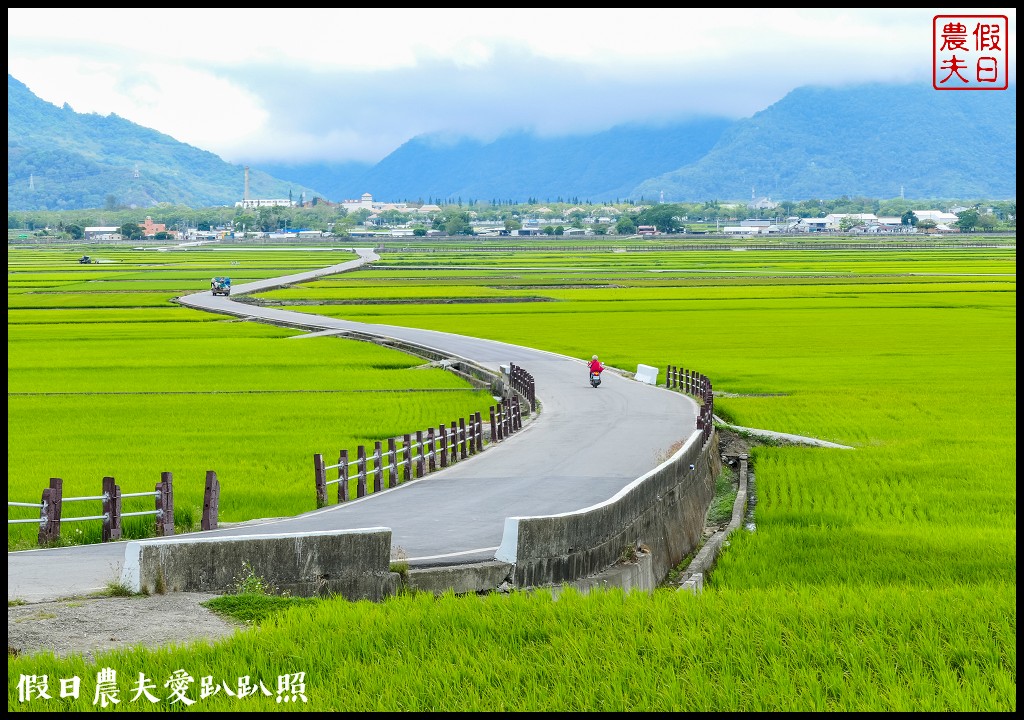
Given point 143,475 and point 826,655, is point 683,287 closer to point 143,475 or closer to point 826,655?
point 143,475

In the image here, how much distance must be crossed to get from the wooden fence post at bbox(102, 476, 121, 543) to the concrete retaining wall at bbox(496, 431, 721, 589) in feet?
18.4

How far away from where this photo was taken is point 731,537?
799 inches

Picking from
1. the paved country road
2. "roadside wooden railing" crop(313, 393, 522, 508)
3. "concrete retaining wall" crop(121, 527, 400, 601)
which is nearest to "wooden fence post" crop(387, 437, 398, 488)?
"roadside wooden railing" crop(313, 393, 522, 508)

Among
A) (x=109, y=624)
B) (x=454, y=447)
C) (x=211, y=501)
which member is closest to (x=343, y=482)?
(x=211, y=501)

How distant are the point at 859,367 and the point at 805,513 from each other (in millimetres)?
27688

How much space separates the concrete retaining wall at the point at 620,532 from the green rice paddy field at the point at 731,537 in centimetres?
122

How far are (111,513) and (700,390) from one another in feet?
72.9

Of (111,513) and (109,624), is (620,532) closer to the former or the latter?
(111,513)

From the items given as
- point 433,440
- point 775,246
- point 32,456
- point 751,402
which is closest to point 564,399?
point 751,402

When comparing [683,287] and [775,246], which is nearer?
[683,287]

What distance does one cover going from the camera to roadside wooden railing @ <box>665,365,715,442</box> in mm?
28323

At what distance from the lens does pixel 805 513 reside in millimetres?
21359

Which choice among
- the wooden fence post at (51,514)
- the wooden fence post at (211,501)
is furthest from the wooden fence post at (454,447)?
the wooden fence post at (51,514)

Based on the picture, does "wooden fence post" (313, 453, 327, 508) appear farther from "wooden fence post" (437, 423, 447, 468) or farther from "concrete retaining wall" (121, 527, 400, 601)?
"concrete retaining wall" (121, 527, 400, 601)
